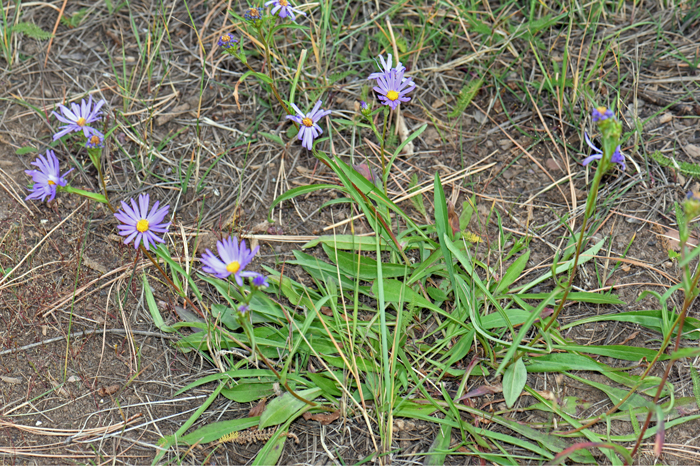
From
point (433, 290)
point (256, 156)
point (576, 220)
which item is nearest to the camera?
point (433, 290)

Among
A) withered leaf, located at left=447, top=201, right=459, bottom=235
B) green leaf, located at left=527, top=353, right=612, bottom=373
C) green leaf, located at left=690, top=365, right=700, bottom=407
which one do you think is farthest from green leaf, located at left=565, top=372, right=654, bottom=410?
withered leaf, located at left=447, top=201, right=459, bottom=235

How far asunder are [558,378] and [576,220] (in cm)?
79

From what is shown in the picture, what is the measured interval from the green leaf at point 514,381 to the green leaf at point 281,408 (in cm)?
77

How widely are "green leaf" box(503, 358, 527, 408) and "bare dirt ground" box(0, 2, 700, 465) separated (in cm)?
10

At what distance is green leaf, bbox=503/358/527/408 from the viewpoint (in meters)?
2.05

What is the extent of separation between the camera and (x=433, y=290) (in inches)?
92.0

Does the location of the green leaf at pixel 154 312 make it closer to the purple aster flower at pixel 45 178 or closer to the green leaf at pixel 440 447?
the purple aster flower at pixel 45 178

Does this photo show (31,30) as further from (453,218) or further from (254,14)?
(453,218)

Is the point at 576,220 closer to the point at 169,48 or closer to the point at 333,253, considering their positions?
the point at 333,253

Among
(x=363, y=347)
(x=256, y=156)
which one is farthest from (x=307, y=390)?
(x=256, y=156)

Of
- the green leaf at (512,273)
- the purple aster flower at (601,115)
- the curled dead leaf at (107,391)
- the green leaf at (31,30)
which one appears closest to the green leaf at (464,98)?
the green leaf at (512,273)

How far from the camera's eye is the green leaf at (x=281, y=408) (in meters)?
2.05

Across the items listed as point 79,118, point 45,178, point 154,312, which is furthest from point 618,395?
point 79,118

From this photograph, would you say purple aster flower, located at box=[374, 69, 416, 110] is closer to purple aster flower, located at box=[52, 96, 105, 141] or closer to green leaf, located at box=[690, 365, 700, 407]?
purple aster flower, located at box=[52, 96, 105, 141]
